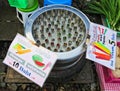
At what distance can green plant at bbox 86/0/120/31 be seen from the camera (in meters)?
1.82

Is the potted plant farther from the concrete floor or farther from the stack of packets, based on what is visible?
the concrete floor

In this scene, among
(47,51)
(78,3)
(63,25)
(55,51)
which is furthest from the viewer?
(78,3)

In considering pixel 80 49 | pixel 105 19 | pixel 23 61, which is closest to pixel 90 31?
pixel 80 49

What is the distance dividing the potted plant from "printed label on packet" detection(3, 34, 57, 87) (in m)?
0.70

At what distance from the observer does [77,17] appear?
1.52 meters

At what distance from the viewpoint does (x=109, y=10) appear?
6.11 feet

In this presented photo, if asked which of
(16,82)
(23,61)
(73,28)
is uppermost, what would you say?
(73,28)

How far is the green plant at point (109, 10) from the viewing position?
182cm

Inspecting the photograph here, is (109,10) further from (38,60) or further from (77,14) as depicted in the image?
(38,60)

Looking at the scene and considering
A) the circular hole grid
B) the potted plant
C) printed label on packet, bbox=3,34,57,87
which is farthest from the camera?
the potted plant

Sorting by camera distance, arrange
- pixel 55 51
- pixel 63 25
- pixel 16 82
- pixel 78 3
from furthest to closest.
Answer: pixel 78 3 < pixel 16 82 < pixel 63 25 < pixel 55 51

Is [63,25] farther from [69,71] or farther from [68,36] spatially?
[69,71]

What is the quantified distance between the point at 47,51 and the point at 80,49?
20 cm

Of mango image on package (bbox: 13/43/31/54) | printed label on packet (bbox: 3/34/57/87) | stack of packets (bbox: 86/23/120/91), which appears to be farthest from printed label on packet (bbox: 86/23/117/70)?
mango image on package (bbox: 13/43/31/54)
